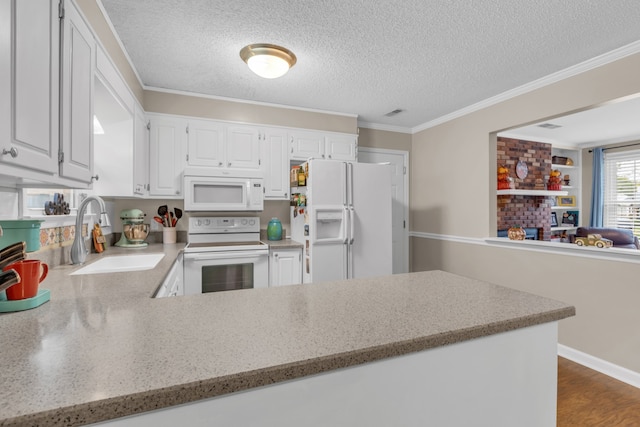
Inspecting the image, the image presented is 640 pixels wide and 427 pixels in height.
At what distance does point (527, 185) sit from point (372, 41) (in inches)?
146

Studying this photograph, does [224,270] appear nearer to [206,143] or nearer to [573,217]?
[206,143]

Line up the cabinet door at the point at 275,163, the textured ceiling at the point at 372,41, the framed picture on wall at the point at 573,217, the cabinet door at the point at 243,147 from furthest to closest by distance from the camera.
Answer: the framed picture on wall at the point at 573,217 < the cabinet door at the point at 275,163 < the cabinet door at the point at 243,147 < the textured ceiling at the point at 372,41

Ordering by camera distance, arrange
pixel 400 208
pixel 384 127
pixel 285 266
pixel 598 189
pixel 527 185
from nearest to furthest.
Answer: pixel 285 266
pixel 384 127
pixel 400 208
pixel 527 185
pixel 598 189

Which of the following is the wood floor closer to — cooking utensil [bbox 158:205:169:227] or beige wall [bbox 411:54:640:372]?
beige wall [bbox 411:54:640:372]

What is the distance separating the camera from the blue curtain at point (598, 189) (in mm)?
5422

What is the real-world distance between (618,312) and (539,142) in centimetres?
334

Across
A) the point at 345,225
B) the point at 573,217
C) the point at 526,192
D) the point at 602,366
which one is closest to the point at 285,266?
the point at 345,225

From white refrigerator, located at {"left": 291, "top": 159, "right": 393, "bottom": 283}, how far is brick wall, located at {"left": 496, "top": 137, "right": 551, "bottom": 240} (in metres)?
2.19

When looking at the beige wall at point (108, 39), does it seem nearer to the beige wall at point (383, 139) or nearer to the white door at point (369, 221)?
the white door at point (369, 221)

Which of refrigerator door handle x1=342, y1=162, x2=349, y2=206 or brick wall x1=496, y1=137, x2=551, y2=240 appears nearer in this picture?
refrigerator door handle x1=342, y1=162, x2=349, y2=206

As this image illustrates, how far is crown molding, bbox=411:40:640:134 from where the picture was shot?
226 cm

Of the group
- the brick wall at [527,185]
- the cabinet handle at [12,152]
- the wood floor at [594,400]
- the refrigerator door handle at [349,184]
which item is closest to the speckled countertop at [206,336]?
the cabinet handle at [12,152]

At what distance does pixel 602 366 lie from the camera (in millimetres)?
2447

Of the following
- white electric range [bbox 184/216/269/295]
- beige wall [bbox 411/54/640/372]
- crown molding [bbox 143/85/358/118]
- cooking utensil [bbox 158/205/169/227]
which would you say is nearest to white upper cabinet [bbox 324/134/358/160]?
crown molding [bbox 143/85/358/118]
